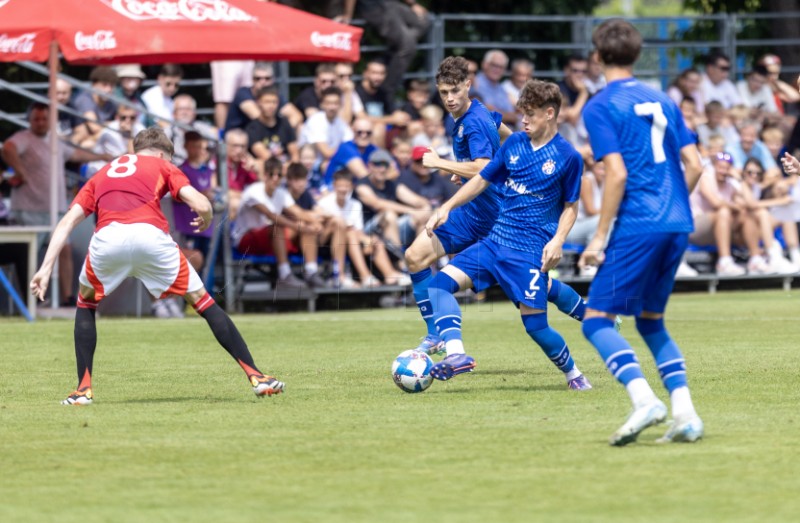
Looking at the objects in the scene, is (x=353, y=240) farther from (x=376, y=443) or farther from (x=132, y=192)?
(x=376, y=443)

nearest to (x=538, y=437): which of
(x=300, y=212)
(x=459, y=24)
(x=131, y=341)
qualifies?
(x=131, y=341)

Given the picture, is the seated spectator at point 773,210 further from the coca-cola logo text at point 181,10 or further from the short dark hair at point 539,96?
the short dark hair at point 539,96

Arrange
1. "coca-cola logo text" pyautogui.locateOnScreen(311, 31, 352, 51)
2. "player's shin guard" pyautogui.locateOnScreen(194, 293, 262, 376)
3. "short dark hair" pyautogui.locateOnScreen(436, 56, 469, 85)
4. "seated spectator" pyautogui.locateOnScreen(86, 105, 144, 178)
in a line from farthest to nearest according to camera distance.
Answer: "seated spectator" pyautogui.locateOnScreen(86, 105, 144, 178)
"coca-cola logo text" pyautogui.locateOnScreen(311, 31, 352, 51)
"short dark hair" pyautogui.locateOnScreen(436, 56, 469, 85)
"player's shin guard" pyautogui.locateOnScreen(194, 293, 262, 376)

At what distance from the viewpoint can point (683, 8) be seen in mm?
29484

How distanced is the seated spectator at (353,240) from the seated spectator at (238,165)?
3.15 ft

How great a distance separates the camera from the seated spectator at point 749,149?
2131 centimetres

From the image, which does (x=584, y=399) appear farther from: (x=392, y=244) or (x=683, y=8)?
(x=683, y=8)

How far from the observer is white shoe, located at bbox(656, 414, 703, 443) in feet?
24.0

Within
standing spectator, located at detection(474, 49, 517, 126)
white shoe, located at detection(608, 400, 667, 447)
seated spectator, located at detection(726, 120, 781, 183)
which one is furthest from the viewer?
standing spectator, located at detection(474, 49, 517, 126)

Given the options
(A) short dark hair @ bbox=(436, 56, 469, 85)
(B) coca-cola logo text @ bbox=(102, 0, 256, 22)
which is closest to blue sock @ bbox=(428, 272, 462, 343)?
(A) short dark hair @ bbox=(436, 56, 469, 85)

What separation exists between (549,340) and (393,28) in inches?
491

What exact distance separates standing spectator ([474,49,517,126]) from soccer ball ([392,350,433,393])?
1198cm

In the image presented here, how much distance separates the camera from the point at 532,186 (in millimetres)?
9781

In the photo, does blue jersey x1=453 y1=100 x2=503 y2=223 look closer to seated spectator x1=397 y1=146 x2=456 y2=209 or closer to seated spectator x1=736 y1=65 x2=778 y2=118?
seated spectator x1=397 y1=146 x2=456 y2=209
